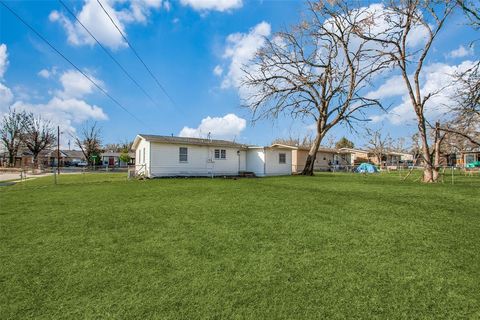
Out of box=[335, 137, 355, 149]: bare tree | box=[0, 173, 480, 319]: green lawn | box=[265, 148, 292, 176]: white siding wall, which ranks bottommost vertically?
box=[0, 173, 480, 319]: green lawn

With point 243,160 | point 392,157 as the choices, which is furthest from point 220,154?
point 392,157

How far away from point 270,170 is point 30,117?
4449 cm

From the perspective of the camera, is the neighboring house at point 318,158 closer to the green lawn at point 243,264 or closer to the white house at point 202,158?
the white house at point 202,158

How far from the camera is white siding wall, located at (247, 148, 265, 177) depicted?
22438 mm

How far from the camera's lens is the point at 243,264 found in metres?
3.78

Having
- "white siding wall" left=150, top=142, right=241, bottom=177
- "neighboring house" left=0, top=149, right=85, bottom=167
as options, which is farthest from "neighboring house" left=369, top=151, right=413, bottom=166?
"neighboring house" left=0, top=149, right=85, bottom=167

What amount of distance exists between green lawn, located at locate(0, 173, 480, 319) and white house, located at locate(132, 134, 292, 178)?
37.6ft

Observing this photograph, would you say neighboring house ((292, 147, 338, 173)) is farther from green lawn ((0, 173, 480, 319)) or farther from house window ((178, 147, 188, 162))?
green lawn ((0, 173, 480, 319))

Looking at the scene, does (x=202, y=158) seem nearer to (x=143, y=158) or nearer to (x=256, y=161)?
(x=143, y=158)

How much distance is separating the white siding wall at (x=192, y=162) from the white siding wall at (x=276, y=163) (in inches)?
101

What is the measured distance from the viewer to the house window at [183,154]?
19188mm

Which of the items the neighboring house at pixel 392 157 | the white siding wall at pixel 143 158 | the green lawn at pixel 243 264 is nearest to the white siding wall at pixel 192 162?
the white siding wall at pixel 143 158

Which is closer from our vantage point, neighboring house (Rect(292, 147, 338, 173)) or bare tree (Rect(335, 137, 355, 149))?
neighboring house (Rect(292, 147, 338, 173))

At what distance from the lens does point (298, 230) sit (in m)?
5.19
